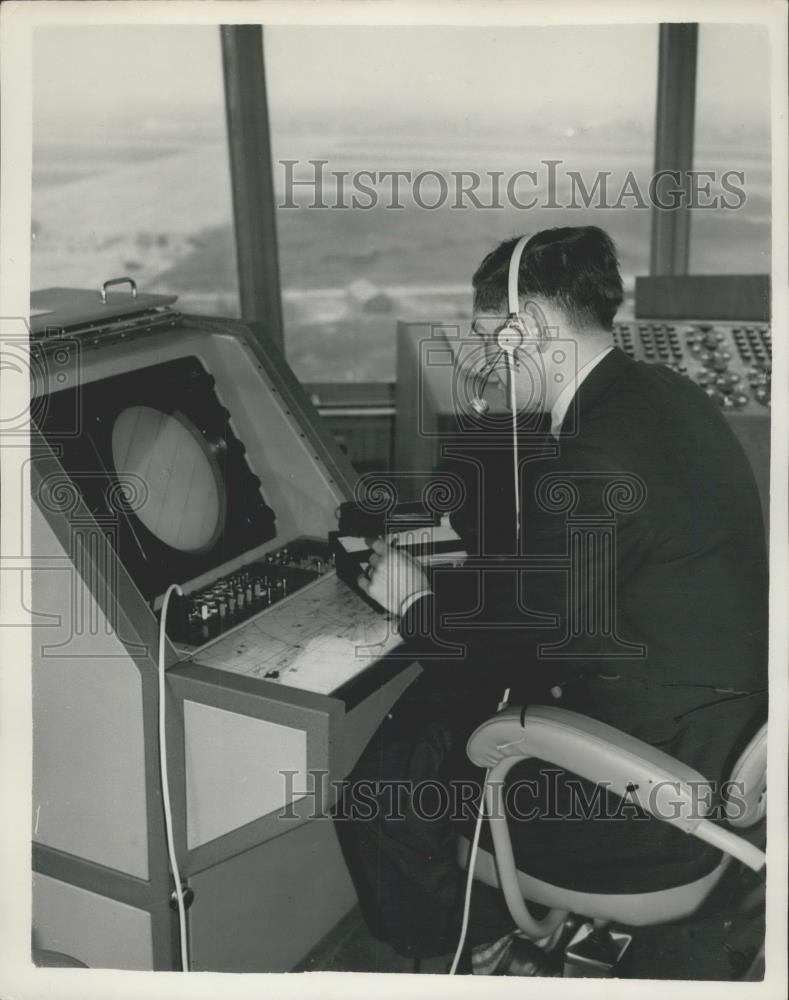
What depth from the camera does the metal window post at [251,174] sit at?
108 inches

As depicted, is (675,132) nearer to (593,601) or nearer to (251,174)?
(251,174)

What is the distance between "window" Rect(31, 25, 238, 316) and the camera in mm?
2494

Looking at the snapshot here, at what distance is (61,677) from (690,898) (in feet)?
3.07

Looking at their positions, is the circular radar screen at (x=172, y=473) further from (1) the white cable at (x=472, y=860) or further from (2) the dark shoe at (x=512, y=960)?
(2) the dark shoe at (x=512, y=960)

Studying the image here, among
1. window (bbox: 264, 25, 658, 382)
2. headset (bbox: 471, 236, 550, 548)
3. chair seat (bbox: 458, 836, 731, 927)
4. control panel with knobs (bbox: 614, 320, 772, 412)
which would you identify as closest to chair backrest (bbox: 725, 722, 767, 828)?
chair seat (bbox: 458, 836, 731, 927)

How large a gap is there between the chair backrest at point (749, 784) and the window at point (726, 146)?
1.94 metres

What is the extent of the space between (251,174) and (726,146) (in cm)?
143

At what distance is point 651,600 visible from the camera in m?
1.37

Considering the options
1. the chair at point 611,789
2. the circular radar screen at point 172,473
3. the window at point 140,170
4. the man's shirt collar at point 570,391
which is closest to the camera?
the chair at point 611,789

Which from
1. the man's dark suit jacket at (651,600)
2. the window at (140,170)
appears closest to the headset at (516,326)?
the man's dark suit jacket at (651,600)

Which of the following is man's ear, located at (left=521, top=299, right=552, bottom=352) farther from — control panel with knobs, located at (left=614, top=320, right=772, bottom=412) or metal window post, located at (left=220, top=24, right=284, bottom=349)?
metal window post, located at (left=220, top=24, right=284, bottom=349)

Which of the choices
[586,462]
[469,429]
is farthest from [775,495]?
[469,429]

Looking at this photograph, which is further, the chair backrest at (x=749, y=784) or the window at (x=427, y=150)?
the window at (x=427, y=150)

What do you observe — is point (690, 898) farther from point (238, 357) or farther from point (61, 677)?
point (238, 357)
